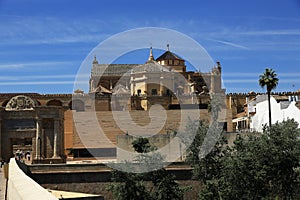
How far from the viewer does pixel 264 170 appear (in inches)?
890

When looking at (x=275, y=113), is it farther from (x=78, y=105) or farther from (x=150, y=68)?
(x=78, y=105)

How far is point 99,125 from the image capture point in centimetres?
4094

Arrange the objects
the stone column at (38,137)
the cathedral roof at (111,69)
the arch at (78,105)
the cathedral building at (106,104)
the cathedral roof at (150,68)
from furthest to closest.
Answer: the cathedral roof at (111,69), the cathedral roof at (150,68), the arch at (78,105), the cathedral building at (106,104), the stone column at (38,137)

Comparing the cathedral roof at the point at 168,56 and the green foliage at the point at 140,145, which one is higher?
the cathedral roof at the point at 168,56

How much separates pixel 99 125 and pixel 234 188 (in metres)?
20.3

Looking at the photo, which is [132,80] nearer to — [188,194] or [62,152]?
[62,152]

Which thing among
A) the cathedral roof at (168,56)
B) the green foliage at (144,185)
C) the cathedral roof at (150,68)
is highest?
the cathedral roof at (168,56)

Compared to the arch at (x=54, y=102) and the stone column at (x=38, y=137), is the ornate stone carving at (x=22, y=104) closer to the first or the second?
the stone column at (x=38, y=137)

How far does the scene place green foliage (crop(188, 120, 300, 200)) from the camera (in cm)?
2247

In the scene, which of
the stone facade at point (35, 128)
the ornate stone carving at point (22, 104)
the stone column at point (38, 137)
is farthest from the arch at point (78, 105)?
the stone column at point (38, 137)

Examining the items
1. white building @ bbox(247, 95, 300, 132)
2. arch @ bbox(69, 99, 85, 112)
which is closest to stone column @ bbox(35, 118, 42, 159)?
white building @ bbox(247, 95, 300, 132)

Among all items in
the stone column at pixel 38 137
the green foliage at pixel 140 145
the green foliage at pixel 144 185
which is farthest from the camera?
the stone column at pixel 38 137

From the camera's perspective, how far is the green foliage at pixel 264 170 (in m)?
22.5

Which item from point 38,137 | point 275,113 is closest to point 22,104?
point 38,137
